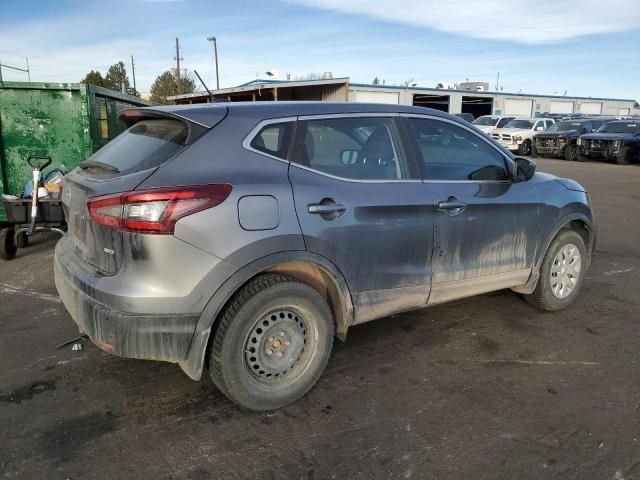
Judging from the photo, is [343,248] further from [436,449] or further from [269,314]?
[436,449]

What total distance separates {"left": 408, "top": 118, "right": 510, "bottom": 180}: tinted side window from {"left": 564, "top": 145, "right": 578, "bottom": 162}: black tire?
72.1ft

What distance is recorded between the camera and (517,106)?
4906 centimetres

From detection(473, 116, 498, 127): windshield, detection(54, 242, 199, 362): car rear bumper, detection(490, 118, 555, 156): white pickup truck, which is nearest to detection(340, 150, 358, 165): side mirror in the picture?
detection(54, 242, 199, 362): car rear bumper

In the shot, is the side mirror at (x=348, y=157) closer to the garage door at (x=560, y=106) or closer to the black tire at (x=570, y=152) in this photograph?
the black tire at (x=570, y=152)

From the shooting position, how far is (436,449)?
2.81 m

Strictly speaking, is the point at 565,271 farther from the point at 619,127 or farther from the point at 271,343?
the point at 619,127

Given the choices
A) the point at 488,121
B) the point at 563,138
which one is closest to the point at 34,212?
the point at 563,138

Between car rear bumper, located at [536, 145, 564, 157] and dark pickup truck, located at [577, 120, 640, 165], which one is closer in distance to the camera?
dark pickup truck, located at [577, 120, 640, 165]

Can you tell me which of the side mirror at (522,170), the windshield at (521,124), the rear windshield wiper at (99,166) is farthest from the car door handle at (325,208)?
the windshield at (521,124)

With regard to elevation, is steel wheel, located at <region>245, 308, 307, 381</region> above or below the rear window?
below

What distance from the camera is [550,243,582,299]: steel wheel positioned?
4.68 metres

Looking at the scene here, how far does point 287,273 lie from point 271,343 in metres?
0.42

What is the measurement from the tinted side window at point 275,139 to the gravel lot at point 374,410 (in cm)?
154

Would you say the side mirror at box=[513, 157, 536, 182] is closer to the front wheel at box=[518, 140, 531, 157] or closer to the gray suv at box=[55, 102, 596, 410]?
the gray suv at box=[55, 102, 596, 410]
